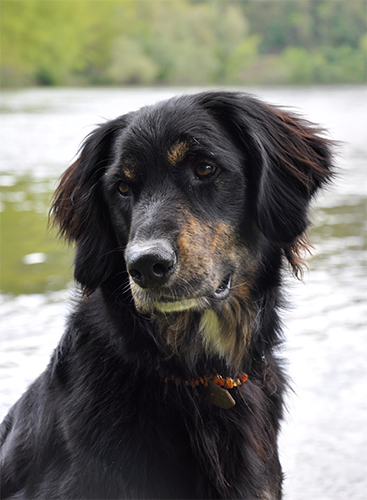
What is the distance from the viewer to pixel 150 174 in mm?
2789

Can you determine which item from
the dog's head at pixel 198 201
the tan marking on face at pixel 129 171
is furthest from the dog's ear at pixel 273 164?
the tan marking on face at pixel 129 171

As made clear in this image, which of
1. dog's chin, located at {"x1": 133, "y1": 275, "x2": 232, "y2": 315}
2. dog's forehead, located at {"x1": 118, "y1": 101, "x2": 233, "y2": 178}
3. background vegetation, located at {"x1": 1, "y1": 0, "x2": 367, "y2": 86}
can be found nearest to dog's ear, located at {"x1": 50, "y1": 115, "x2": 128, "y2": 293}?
dog's forehead, located at {"x1": 118, "y1": 101, "x2": 233, "y2": 178}

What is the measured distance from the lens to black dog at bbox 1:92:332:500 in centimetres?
258

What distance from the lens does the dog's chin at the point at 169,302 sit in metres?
2.63

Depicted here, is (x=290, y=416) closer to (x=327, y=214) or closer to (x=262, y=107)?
(x=262, y=107)

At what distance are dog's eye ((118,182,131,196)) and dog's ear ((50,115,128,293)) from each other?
0.22m

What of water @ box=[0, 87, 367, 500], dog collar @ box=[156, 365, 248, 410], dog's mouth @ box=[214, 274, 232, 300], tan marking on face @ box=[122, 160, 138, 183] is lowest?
water @ box=[0, 87, 367, 500]

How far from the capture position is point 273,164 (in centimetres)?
293

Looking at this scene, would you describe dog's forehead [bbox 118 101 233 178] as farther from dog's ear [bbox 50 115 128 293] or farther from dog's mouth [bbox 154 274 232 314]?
dog's mouth [bbox 154 274 232 314]

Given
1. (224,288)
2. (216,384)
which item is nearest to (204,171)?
(224,288)

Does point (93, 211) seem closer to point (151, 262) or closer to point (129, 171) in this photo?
point (129, 171)

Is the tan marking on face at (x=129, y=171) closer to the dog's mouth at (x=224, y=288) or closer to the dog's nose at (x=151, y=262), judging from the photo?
the dog's nose at (x=151, y=262)

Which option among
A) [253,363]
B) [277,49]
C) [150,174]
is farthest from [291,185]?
[277,49]

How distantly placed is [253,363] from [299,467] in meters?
1.04
